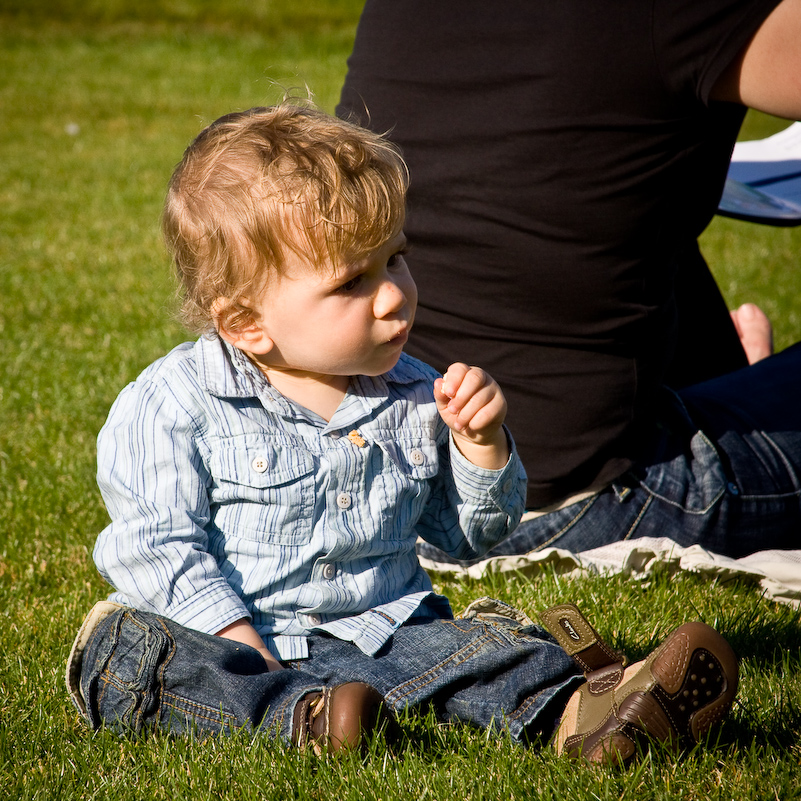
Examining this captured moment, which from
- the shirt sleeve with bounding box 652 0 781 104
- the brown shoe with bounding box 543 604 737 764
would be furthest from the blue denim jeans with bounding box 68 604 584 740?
the shirt sleeve with bounding box 652 0 781 104

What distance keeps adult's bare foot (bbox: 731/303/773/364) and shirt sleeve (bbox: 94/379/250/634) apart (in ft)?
8.88

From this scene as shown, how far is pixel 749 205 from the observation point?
359 centimetres

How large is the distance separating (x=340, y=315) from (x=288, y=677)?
0.76 m

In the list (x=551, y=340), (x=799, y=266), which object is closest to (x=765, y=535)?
(x=551, y=340)

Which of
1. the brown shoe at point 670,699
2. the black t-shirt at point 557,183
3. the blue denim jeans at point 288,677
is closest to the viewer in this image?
the brown shoe at point 670,699

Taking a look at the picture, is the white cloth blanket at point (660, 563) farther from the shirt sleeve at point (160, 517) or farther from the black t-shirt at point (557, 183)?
the shirt sleeve at point (160, 517)

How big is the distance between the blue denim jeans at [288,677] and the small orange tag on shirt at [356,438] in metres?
0.43

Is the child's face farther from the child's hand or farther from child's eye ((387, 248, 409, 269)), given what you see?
the child's hand

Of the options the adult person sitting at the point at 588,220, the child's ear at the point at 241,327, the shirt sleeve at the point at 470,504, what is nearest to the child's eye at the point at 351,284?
the child's ear at the point at 241,327

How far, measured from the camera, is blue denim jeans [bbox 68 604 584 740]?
1.97 meters

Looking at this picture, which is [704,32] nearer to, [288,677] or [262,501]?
[262,501]

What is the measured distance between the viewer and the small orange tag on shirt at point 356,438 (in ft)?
7.16

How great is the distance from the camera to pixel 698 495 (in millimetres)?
2881

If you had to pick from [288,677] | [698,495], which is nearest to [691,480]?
[698,495]
